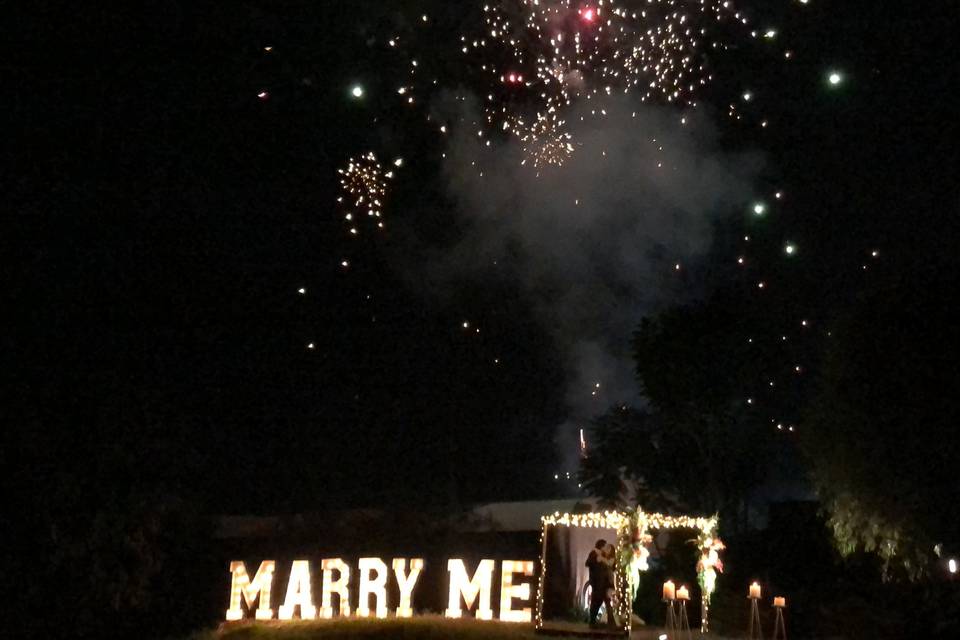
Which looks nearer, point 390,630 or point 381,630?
point 390,630

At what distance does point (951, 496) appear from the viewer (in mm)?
17812

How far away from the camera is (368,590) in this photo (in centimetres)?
2017

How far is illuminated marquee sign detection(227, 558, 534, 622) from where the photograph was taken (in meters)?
19.2

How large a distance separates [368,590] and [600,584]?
437 cm

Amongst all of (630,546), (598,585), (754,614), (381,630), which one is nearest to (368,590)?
(381,630)

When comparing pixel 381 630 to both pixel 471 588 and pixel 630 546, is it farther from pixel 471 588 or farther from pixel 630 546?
pixel 630 546

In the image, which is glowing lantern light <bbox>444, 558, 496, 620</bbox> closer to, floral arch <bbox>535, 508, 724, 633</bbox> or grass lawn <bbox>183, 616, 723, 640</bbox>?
grass lawn <bbox>183, 616, 723, 640</bbox>

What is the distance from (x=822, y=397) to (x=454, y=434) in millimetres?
17937

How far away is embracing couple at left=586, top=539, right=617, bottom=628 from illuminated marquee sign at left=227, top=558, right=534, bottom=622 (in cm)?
136

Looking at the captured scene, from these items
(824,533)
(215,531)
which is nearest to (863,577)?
(824,533)

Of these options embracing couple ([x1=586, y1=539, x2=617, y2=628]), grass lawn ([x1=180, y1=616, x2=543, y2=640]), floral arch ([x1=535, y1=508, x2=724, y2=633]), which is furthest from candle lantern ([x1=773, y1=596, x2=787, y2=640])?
grass lawn ([x1=180, y1=616, x2=543, y2=640])

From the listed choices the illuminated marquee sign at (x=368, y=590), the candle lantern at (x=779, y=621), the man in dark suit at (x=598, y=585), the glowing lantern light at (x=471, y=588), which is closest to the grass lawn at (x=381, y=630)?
the glowing lantern light at (x=471, y=588)

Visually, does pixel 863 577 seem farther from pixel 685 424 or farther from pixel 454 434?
pixel 454 434

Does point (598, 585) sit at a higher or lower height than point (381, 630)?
higher
